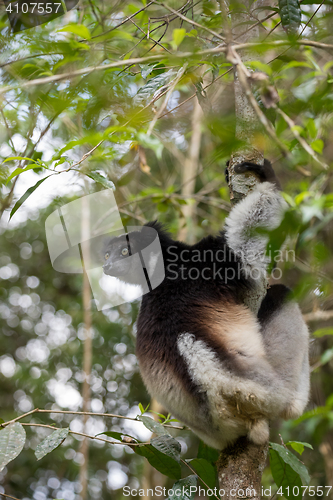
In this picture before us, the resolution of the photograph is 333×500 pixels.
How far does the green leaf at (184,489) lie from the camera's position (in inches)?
95.2

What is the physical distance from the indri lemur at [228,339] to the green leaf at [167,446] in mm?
234

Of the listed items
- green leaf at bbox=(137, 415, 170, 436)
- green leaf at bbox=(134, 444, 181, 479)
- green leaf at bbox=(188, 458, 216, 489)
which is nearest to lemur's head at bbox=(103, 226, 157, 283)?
green leaf at bbox=(137, 415, 170, 436)

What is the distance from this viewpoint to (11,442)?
195cm

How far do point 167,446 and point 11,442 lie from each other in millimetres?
975

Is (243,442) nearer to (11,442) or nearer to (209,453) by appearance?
(209,453)

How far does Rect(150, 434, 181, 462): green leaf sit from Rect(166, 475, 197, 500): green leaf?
7.9 inches

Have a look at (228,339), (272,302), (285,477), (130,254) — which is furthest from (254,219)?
(285,477)

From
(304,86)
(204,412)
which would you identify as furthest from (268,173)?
(204,412)

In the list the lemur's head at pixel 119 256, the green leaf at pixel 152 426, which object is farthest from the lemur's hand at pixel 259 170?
the green leaf at pixel 152 426

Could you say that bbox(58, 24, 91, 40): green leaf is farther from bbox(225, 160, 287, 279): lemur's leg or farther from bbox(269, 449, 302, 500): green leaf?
bbox(269, 449, 302, 500): green leaf

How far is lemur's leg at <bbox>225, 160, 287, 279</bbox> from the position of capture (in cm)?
262

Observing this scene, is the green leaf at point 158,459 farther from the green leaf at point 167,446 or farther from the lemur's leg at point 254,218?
the lemur's leg at point 254,218

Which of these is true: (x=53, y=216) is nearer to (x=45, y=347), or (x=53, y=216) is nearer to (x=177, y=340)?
(x=177, y=340)

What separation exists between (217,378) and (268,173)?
4.83 feet
